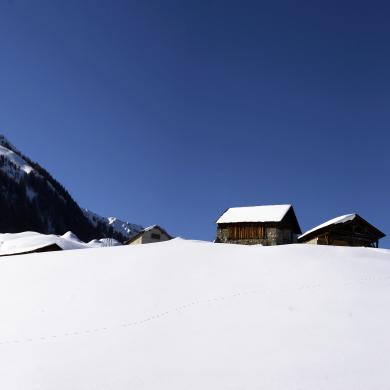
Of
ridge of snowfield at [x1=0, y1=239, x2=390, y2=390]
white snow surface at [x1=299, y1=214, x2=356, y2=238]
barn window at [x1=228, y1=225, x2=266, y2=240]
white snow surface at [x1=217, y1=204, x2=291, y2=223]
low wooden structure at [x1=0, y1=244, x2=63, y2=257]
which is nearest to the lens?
ridge of snowfield at [x1=0, y1=239, x2=390, y2=390]

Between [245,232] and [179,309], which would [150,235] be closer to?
[245,232]

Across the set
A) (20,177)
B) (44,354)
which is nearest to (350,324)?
(44,354)

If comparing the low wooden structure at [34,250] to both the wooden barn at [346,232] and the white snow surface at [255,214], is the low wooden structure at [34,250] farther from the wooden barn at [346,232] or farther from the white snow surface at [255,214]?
the wooden barn at [346,232]

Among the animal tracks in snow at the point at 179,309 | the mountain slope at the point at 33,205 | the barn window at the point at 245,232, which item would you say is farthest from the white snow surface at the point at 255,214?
the mountain slope at the point at 33,205

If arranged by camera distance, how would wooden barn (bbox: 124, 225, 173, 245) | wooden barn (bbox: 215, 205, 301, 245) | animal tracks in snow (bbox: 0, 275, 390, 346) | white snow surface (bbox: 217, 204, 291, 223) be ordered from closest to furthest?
animal tracks in snow (bbox: 0, 275, 390, 346), wooden barn (bbox: 215, 205, 301, 245), white snow surface (bbox: 217, 204, 291, 223), wooden barn (bbox: 124, 225, 173, 245)

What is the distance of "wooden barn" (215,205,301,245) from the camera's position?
→ 50.2m

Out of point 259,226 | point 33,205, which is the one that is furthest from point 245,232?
point 33,205

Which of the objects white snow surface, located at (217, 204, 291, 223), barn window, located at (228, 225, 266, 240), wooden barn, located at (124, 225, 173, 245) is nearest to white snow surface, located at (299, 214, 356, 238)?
white snow surface, located at (217, 204, 291, 223)

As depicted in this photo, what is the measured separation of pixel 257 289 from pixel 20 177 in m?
180

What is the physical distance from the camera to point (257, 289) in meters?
19.8

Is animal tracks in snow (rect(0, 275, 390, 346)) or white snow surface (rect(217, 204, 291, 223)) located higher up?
white snow surface (rect(217, 204, 291, 223))

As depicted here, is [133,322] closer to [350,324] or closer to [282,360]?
[282,360]

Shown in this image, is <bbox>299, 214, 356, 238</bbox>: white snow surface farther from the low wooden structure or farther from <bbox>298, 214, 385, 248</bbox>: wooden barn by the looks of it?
the low wooden structure

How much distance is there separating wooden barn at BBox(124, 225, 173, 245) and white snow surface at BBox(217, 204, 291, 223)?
16.4 metres
